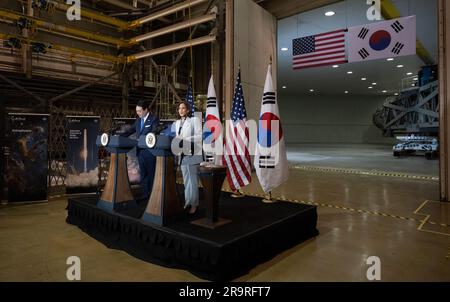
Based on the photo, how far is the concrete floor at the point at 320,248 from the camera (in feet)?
7.55

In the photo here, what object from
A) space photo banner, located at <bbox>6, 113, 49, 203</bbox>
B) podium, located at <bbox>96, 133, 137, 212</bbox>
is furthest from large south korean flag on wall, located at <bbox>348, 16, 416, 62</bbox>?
space photo banner, located at <bbox>6, 113, 49, 203</bbox>

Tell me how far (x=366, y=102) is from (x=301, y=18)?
16927mm

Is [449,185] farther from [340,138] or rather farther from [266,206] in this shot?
[340,138]

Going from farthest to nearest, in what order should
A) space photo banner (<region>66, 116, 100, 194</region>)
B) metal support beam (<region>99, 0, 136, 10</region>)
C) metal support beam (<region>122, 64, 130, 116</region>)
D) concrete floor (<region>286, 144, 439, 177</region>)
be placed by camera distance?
metal support beam (<region>122, 64, 130, 116</region>)
concrete floor (<region>286, 144, 439, 177</region>)
metal support beam (<region>99, 0, 136, 10</region>)
space photo banner (<region>66, 116, 100, 194</region>)

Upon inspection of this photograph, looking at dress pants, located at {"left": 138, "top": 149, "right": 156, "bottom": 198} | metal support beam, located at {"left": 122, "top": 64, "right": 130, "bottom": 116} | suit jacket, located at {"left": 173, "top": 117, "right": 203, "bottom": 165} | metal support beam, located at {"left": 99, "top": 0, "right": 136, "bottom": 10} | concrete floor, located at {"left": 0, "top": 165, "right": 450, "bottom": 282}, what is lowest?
concrete floor, located at {"left": 0, "top": 165, "right": 450, "bottom": 282}

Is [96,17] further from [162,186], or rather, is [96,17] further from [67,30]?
[162,186]

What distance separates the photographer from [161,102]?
8.88 meters

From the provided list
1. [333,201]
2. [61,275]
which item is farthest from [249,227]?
[333,201]

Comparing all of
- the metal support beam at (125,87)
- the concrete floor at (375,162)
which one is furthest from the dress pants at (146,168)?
the concrete floor at (375,162)

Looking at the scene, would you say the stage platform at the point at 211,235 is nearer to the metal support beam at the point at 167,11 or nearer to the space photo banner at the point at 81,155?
the space photo banner at the point at 81,155

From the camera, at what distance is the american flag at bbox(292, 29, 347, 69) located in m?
6.31

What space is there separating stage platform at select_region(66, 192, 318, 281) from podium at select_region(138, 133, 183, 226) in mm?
100

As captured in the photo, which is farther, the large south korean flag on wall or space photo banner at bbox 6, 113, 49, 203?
the large south korean flag on wall

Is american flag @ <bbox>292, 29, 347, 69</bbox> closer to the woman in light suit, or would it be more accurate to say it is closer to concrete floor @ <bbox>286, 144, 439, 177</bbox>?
concrete floor @ <bbox>286, 144, 439, 177</bbox>
